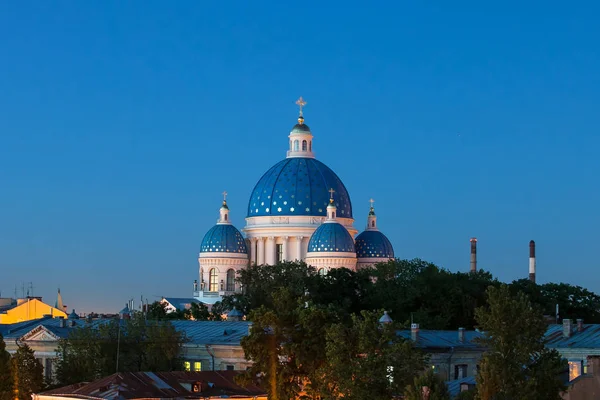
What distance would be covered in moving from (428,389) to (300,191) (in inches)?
3253

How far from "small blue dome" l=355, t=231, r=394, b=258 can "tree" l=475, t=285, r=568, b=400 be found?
76818 millimetres

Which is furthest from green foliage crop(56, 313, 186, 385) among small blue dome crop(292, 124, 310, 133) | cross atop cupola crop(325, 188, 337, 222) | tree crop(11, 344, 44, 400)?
small blue dome crop(292, 124, 310, 133)

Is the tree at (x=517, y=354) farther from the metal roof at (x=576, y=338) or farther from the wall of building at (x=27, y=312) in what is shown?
the wall of building at (x=27, y=312)

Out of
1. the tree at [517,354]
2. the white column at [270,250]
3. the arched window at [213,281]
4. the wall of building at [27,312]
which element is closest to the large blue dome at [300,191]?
the white column at [270,250]

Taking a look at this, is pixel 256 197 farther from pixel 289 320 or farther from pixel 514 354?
pixel 514 354

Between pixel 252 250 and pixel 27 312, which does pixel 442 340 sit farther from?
pixel 252 250

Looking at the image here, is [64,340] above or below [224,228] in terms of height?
below

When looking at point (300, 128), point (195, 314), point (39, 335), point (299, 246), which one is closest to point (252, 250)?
point (299, 246)

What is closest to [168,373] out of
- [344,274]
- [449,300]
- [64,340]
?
[64,340]

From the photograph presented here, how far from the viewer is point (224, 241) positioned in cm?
12400

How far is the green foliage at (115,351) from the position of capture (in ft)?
197

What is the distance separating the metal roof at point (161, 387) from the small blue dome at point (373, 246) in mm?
65989

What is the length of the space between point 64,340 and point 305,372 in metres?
16.4

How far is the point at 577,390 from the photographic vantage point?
47031 millimetres
